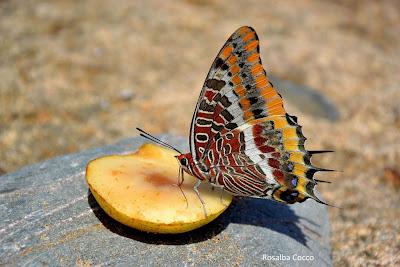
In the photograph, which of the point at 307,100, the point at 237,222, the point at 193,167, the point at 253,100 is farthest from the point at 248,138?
the point at 307,100

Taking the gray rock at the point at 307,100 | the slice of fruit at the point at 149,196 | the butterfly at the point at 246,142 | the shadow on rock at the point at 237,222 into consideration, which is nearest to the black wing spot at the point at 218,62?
the butterfly at the point at 246,142

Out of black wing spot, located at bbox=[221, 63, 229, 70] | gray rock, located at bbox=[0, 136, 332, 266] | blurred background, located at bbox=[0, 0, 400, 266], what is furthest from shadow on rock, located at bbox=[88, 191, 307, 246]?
black wing spot, located at bbox=[221, 63, 229, 70]

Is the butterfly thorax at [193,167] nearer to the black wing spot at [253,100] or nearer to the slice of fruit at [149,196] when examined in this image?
the slice of fruit at [149,196]

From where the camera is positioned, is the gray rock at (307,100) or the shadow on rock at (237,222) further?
the gray rock at (307,100)

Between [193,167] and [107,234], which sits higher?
[193,167]

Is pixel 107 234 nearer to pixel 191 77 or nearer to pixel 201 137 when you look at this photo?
pixel 201 137
